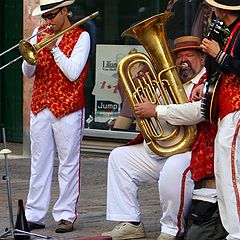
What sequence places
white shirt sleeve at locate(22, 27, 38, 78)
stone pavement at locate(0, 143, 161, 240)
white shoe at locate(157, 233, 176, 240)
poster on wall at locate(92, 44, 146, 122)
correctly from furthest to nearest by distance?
poster on wall at locate(92, 44, 146, 122)
stone pavement at locate(0, 143, 161, 240)
white shirt sleeve at locate(22, 27, 38, 78)
white shoe at locate(157, 233, 176, 240)

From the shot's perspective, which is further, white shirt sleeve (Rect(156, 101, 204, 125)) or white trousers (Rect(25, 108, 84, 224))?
white trousers (Rect(25, 108, 84, 224))

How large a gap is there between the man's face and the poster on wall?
4.64m

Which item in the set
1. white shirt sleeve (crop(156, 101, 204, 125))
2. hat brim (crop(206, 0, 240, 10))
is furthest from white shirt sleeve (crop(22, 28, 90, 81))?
hat brim (crop(206, 0, 240, 10))

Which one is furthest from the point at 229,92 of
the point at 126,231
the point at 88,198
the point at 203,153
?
the point at 88,198

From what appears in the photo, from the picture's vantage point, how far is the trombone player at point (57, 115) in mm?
7812

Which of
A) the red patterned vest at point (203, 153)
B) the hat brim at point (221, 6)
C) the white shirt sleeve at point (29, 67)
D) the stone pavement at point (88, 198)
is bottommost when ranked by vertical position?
the stone pavement at point (88, 198)

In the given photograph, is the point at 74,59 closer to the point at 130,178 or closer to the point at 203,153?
the point at 130,178

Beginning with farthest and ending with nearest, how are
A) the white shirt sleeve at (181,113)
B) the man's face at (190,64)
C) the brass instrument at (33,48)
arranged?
the brass instrument at (33,48) < the man's face at (190,64) < the white shirt sleeve at (181,113)

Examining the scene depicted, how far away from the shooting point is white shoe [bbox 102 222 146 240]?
749cm

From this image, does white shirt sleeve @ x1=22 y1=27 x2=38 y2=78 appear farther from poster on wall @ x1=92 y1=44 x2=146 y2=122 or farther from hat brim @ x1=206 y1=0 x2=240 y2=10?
poster on wall @ x1=92 y1=44 x2=146 y2=122

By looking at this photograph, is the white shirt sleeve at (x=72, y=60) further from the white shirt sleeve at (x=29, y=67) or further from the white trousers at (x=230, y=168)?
the white trousers at (x=230, y=168)

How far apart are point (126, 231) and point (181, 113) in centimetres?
105

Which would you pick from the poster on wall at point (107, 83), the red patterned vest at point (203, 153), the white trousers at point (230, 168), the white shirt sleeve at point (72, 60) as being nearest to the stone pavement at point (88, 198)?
the poster on wall at point (107, 83)

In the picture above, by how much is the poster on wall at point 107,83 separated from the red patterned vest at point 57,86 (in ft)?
13.9
